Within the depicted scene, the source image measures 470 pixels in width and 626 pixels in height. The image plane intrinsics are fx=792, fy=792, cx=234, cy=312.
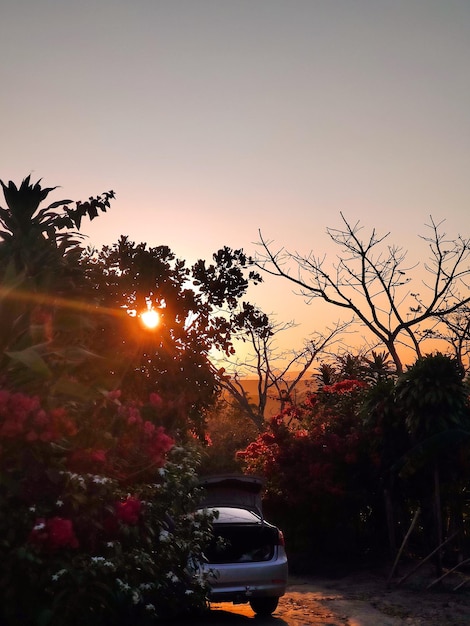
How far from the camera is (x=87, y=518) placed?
7.27 meters

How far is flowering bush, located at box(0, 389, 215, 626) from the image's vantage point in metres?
6.86

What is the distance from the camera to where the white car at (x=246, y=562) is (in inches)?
401

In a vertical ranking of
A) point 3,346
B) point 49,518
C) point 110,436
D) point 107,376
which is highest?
point 107,376

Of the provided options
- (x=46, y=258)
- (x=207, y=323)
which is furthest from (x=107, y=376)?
(x=46, y=258)

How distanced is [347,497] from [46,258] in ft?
30.2

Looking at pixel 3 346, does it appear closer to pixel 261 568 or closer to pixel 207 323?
pixel 261 568

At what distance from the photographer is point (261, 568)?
1051 centimetres

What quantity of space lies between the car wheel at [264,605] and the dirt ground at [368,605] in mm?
129

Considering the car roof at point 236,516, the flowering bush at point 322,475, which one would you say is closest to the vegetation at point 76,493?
the car roof at point 236,516

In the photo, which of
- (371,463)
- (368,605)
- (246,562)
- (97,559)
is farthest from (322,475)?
(97,559)

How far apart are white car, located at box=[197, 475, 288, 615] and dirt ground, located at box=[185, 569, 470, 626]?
18.1 inches

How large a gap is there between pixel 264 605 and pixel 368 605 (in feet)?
6.06

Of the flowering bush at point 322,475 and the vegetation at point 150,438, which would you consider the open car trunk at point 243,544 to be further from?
the flowering bush at point 322,475

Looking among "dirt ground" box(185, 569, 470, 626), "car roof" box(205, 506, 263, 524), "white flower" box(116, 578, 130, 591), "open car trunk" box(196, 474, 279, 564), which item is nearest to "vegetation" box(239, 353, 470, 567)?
"dirt ground" box(185, 569, 470, 626)
